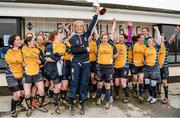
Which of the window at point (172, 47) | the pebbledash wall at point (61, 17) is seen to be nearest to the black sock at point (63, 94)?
the pebbledash wall at point (61, 17)

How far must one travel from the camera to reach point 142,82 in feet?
26.3

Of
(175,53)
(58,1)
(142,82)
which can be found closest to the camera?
(142,82)

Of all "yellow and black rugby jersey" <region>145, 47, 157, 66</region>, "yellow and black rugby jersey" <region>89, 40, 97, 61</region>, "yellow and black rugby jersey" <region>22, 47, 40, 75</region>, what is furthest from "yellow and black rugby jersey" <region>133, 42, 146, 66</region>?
"yellow and black rugby jersey" <region>22, 47, 40, 75</region>

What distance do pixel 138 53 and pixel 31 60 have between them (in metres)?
3.19

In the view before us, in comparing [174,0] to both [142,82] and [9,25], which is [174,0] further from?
[9,25]

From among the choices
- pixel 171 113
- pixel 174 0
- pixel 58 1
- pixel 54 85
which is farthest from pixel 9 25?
pixel 174 0

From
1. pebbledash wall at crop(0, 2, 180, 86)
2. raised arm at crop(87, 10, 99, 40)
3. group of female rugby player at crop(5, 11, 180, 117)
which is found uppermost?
pebbledash wall at crop(0, 2, 180, 86)

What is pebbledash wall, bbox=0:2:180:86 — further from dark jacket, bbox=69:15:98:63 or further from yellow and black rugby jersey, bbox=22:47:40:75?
dark jacket, bbox=69:15:98:63

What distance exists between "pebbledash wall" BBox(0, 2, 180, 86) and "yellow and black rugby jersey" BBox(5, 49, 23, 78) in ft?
6.26

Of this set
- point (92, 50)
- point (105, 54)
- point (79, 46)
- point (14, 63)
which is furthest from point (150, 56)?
point (14, 63)

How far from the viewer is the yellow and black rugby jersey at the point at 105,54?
7.34m

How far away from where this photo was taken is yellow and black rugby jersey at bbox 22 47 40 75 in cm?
668

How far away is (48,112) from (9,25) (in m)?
3.27

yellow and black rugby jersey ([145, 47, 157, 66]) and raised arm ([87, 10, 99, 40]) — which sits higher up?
raised arm ([87, 10, 99, 40])
